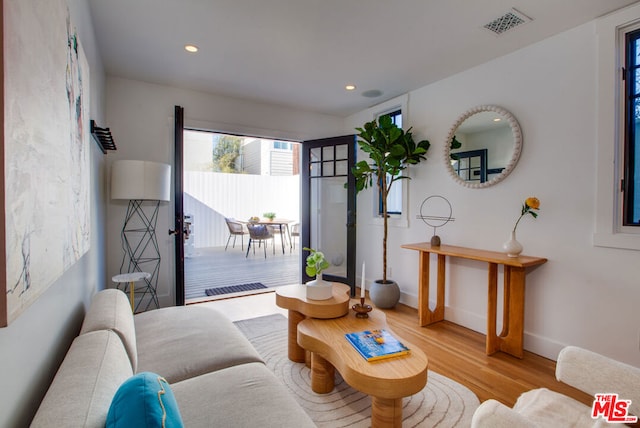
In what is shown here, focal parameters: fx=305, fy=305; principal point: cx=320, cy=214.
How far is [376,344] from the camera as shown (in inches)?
69.4

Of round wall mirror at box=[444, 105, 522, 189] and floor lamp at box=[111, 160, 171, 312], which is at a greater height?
round wall mirror at box=[444, 105, 522, 189]

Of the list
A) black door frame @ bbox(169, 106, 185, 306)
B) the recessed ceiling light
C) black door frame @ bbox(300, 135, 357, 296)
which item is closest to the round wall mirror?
the recessed ceiling light

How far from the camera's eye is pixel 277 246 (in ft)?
28.7

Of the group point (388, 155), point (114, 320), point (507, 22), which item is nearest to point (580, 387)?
point (114, 320)

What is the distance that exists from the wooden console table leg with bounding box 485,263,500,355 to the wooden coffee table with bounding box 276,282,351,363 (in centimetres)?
126

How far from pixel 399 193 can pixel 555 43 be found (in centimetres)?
210

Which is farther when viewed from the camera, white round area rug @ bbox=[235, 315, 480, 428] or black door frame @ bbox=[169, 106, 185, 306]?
black door frame @ bbox=[169, 106, 185, 306]

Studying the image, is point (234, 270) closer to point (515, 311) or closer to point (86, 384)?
point (515, 311)

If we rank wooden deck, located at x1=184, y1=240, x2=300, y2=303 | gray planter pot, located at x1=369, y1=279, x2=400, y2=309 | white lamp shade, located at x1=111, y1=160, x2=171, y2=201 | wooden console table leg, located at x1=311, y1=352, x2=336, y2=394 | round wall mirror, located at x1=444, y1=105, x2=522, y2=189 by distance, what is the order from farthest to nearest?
wooden deck, located at x1=184, y1=240, x2=300, y2=303 < gray planter pot, located at x1=369, y1=279, x2=400, y2=309 < white lamp shade, located at x1=111, y1=160, x2=171, y2=201 < round wall mirror, located at x1=444, y1=105, x2=522, y2=189 < wooden console table leg, located at x1=311, y1=352, x2=336, y2=394

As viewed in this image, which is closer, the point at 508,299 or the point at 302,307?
the point at 302,307

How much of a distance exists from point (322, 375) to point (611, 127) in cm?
268

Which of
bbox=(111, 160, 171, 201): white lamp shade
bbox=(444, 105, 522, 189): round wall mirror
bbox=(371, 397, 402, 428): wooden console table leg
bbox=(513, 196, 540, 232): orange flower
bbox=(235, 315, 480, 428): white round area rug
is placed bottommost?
bbox=(235, 315, 480, 428): white round area rug

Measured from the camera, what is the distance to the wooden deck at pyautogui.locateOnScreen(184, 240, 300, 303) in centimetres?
478

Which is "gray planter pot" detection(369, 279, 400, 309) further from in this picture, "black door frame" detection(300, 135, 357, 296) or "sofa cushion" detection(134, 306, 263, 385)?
"sofa cushion" detection(134, 306, 263, 385)
